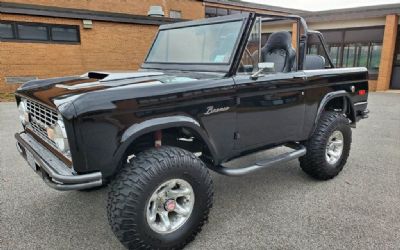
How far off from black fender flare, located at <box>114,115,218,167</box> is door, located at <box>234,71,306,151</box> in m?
0.53

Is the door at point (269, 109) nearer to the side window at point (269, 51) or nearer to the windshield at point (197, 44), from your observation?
the side window at point (269, 51)

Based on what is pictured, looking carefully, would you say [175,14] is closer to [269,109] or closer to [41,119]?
[269,109]

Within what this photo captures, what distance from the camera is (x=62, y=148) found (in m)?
2.27

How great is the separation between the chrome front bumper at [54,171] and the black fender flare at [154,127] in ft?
0.81

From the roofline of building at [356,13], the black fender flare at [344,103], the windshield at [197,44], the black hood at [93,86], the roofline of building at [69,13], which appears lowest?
the black fender flare at [344,103]

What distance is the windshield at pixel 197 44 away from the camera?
312cm

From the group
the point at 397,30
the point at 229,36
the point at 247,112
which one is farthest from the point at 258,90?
the point at 397,30

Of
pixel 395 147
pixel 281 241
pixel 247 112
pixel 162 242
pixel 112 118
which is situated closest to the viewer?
pixel 112 118

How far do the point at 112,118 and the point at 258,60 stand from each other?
5.98 ft

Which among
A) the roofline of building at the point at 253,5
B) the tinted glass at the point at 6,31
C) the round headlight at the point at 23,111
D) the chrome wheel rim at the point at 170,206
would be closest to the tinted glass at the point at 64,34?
the tinted glass at the point at 6,31

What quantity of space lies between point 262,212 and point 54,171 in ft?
6.85

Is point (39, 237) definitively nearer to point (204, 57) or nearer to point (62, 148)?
point (62, 148)

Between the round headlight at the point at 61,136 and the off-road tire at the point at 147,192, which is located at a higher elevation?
the round headlight at the point at 61,136

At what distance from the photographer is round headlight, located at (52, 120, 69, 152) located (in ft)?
7.22
